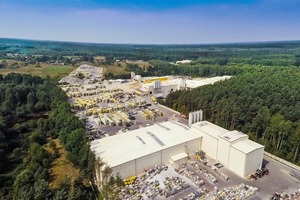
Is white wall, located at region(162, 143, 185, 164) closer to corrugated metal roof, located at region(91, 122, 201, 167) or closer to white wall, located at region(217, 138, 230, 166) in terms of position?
corrugated metal roof, located at region(91, 122, 201, 167)

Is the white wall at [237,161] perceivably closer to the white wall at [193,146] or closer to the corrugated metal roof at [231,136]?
the corrugated metal roof at [231,136]

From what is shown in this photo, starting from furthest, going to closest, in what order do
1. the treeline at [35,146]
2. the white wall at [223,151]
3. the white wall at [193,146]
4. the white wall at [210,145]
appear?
the white wall at [193,146] → the white wall at [210,145] → the white wall at [223,151] → the treeline at [35,146]

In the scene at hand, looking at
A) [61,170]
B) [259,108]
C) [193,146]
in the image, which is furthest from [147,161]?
[259,108]

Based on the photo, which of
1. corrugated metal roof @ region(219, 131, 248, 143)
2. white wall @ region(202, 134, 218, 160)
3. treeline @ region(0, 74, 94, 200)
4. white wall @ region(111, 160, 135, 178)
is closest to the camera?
treeline @ region(0, 74, 94, 200)

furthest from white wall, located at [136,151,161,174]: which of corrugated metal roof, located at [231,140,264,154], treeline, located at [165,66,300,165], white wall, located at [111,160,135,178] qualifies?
treeline, located at [165,66,300,165]

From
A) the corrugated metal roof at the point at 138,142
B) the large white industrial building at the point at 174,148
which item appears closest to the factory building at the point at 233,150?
the large white industrial building at the point at 174,148
